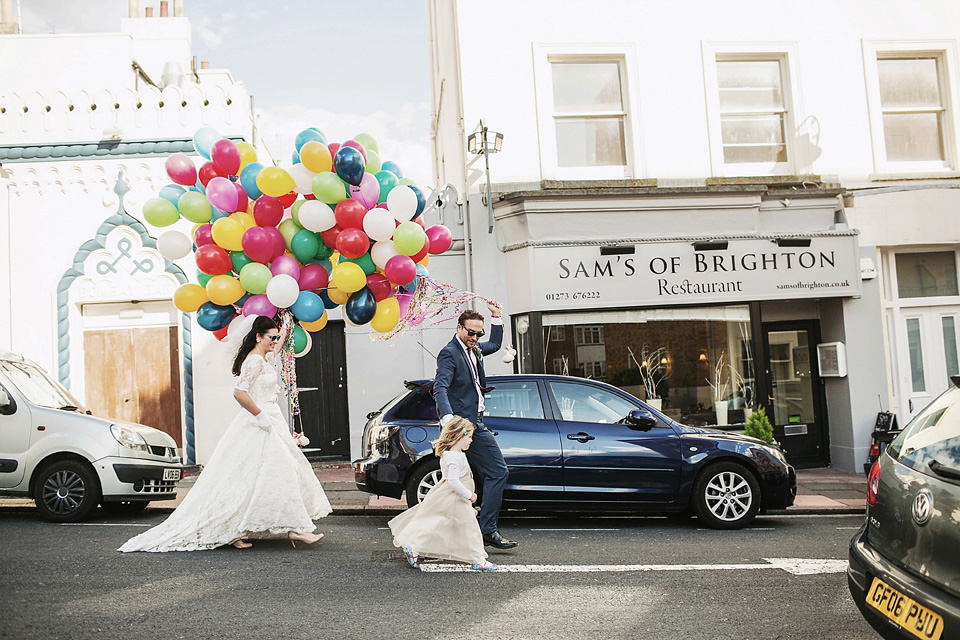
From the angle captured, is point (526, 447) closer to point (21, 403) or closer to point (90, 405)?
point (21, 403)

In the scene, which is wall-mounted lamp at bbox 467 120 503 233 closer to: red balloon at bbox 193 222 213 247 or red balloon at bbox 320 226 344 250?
red balloon at bbox 320 226 344 250

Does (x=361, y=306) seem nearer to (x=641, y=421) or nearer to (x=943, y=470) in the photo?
(x=641, y=421)

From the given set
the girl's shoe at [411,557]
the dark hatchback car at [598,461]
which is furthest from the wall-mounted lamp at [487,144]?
the girl's shoe at [411,557]

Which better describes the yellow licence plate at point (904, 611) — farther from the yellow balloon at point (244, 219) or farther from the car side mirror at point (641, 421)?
the yellow balloon at point (244, 219)

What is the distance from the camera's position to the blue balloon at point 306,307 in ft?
23.7

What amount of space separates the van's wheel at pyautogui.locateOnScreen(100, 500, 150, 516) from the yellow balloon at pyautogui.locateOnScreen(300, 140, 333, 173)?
4.32 metres

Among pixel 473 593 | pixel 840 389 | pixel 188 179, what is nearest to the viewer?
pixel 473 593

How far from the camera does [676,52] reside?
1343cm

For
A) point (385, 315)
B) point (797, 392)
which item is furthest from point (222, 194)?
point (797, 392)

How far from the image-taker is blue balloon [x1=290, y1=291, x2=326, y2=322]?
23.7ft

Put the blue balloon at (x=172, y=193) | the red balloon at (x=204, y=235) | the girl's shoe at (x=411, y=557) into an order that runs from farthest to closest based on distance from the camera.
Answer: the blue balloon at (x=172, y=193)
the red balloon at (x=204, y=235)
the girl's shoe at (x=411, y=557)

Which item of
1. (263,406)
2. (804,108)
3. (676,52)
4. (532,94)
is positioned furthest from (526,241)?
(263,406)

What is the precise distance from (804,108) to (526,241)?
524 cm

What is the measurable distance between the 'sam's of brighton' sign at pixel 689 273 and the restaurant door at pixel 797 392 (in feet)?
3.46
